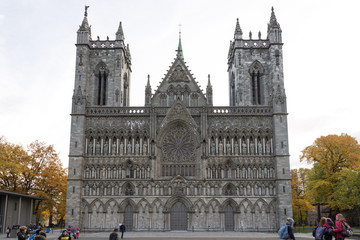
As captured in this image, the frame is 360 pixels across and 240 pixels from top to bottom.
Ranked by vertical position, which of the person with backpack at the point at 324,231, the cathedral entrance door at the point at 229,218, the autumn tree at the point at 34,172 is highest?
the autumn tree at the point at 34,172

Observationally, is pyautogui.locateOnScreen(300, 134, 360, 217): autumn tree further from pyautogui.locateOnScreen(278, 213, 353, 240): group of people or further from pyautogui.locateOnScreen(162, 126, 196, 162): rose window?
pyautogui.locateOnScreen(278, 213, 353, 240): group of people

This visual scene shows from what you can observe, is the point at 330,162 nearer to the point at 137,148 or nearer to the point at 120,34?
the point at 137,148

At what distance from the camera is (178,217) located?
44.7 m

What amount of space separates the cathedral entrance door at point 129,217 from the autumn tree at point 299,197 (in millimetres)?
25450

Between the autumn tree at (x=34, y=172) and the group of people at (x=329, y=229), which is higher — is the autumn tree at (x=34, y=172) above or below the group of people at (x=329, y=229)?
above

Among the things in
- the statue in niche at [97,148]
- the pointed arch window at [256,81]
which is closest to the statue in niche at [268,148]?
the pointed arch window at [256,81]

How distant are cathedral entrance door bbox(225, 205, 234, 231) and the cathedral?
0.12m

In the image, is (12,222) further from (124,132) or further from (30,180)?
(124,132)

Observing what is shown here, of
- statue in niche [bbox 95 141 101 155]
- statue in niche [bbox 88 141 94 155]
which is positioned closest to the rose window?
statue in niche [bbox 95 141 101 155]

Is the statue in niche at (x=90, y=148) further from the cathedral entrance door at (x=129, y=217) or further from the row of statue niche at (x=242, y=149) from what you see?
the row of statue niche at (x=242, y=149)

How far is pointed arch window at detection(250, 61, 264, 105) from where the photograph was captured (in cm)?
5091

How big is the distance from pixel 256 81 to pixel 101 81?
21.2 meters

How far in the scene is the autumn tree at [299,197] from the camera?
183 feet

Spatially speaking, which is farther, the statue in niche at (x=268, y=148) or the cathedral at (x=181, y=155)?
the statue in niche at (x=268, y=148)
